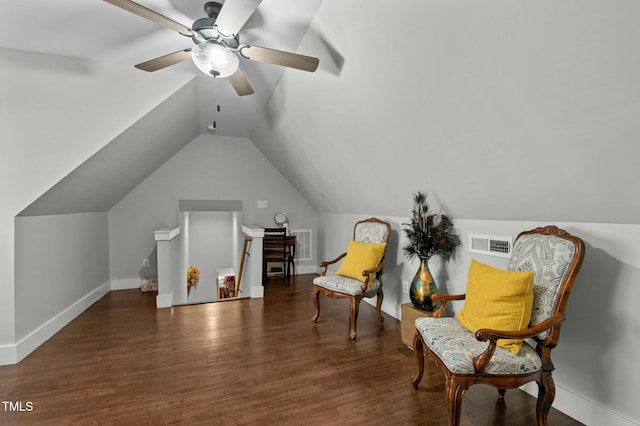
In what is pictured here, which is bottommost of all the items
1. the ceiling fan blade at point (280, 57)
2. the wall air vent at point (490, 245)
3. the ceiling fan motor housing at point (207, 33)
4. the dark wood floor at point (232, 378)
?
the dark wood floor at point (232, 378)

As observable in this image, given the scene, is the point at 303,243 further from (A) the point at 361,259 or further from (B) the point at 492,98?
(B) the point at 492,98

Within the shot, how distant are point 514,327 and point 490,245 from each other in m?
0.94

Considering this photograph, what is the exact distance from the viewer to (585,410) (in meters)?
1.82

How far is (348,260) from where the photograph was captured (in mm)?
3461

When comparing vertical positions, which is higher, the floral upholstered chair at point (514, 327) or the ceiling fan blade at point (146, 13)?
the ceiling fan blade at point (146, 13)

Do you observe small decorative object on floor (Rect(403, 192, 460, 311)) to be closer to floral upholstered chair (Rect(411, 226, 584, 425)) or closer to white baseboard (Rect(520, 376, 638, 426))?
floral upholstered chair (Rect(411, 226, 584, 425))

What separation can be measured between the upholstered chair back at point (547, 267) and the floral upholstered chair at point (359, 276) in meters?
1.46

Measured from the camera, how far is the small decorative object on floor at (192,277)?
23.8ft

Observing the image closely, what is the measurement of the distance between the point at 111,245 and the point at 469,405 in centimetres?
531

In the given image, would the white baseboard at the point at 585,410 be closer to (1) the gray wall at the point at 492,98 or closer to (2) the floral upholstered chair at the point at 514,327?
(2) the floral upholstered chair at the point at 514,327

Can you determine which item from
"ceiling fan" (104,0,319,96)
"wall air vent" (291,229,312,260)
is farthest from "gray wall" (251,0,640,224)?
"wall air vent" (291,229,312,260)

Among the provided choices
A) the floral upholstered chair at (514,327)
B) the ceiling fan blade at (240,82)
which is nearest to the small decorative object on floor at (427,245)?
the floral upholstered chair at (514,327)

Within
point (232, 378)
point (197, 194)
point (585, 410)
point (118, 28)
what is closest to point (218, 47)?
point (118, 28)

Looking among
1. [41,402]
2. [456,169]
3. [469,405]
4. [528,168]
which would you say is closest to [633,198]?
[528,168]
